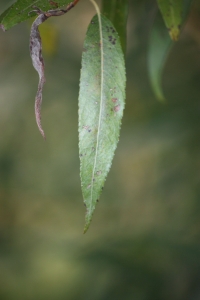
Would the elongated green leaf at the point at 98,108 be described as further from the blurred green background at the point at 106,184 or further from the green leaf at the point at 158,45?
the blurred green background at the point at 106,184

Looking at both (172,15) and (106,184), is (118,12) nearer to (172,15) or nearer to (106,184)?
(172,15)

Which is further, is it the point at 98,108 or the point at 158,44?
the point at 158,44

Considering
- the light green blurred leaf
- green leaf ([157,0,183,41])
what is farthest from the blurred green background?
green leaf ([157,0,183,41])

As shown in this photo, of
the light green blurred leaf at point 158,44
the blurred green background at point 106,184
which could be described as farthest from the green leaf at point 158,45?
the blurred green background at point 106,184

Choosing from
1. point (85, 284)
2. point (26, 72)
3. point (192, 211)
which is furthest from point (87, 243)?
point (26, 72)

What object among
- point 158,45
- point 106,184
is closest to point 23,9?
point 158,45

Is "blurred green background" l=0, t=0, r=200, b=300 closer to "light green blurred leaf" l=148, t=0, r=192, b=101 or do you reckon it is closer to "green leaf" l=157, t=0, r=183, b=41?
"light green blurred leaf" l=148, t=0, r=192, b=101
